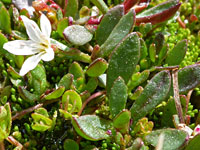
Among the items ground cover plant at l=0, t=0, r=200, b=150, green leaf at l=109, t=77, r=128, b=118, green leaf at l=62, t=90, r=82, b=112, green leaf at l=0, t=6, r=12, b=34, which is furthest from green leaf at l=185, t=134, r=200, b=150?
green leaf at l=0, t=6, r=12, b=34

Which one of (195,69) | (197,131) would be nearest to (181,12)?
(195,69)

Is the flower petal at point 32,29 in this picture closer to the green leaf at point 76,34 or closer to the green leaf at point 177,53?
the green leaf at point 76,34

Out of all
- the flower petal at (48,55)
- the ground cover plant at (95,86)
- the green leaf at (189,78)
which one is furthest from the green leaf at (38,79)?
the green leaf at (189,78)

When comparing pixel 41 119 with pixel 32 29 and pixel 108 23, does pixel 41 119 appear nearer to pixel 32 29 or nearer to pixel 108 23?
pixel 32 29

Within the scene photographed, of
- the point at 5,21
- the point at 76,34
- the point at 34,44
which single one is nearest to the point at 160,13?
the point at 76,34

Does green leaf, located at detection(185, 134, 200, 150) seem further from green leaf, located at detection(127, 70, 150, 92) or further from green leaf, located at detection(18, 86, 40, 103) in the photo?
green leaf, located at detection(18, 86, 40, 103)

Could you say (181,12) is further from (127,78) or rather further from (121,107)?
(121,107)
